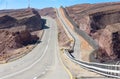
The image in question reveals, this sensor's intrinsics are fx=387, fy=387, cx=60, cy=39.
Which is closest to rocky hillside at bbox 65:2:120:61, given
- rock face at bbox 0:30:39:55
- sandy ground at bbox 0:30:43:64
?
sandy ground at bbox 0:30:43:64

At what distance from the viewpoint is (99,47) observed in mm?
87375

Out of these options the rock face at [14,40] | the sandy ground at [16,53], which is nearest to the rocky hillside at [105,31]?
the sandy ground at [16,53]

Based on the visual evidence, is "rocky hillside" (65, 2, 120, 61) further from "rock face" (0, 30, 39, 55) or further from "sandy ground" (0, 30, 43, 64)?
"rock face" (0, 30, 39, 55)

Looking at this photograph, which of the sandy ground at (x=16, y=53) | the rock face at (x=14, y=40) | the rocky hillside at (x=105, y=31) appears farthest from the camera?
the rock face at (x=14, y=40)

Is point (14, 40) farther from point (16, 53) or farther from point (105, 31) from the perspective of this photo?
point (105, 31)

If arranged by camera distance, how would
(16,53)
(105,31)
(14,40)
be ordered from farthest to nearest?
(14,40) → (16,53) → (105,31)

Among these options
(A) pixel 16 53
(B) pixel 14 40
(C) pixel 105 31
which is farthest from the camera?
(B) pixel 14 40

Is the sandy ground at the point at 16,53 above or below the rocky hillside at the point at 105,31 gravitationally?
below

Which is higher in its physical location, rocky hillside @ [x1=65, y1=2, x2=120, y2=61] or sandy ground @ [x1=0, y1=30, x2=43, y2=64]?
rocky hillside @ [x1=65, y1=2, x2=120, y2=61]

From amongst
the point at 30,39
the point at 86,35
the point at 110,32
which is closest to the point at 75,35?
the point at 86,35

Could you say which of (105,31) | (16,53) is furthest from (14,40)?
(105,31)

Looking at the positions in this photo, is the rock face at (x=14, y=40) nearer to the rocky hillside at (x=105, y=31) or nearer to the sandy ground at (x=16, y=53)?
the sandy ground at (x=16, y=53)

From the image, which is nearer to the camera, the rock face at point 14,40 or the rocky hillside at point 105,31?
the rocky hillside at point 105,31

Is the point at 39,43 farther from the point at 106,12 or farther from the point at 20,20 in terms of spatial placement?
the point at 20,20
